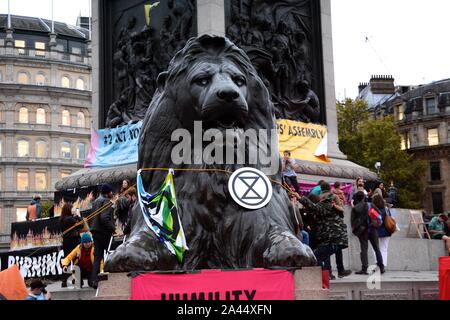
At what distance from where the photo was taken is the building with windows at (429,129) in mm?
77625

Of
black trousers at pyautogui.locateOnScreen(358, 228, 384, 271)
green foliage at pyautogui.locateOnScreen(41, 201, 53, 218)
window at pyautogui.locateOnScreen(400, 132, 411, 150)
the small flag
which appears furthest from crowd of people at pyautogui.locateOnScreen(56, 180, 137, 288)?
window at pyautogui.locateOnScreen(400, 132, 411, 150)

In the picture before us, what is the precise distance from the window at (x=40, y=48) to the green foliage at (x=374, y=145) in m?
33.2

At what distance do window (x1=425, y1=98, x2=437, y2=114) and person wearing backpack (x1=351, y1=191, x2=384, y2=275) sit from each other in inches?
2710

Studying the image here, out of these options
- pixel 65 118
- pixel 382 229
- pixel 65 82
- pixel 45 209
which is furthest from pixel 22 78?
pixel 382 229

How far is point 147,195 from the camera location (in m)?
8.62

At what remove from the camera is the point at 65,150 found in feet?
269

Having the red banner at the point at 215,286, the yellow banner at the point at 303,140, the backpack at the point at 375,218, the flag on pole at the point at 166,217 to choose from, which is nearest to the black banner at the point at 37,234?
the yellow banner at the point at 303,140

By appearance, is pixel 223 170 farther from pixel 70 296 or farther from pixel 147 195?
pixel 70 296

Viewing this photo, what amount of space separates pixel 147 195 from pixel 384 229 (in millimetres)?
7262

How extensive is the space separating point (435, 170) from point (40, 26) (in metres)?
44.8

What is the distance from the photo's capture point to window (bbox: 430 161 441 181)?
78250 millimetres

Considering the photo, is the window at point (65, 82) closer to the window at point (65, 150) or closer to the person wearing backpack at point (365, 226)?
the window at point (65, 150)
